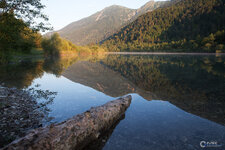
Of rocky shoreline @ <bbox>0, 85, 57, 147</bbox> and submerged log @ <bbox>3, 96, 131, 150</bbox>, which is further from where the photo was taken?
rocky shoreline @ <bbox>0, 85, 57, 147</bbox>

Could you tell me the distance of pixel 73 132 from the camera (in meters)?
4.75

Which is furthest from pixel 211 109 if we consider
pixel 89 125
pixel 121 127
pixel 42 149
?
pixel 42 149

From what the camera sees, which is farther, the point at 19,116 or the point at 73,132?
the point at 19,116

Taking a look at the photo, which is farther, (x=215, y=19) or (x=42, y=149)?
(x=215, y=19)

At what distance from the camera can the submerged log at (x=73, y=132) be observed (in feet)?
12.5

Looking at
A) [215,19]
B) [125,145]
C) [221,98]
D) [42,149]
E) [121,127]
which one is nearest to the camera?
[42,149]

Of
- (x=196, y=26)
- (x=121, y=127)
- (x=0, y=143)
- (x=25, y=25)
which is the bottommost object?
(x=121, y=127)

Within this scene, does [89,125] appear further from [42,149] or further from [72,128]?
[42,149]

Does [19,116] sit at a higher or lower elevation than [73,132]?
lower

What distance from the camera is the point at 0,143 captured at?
197 inches

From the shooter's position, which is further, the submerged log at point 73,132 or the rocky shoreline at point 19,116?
the rocky shoreline at point 19,116

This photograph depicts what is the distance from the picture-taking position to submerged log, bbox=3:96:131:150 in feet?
12.5

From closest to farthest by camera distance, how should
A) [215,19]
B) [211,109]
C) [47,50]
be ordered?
[211,109]
[47,50]
[215,19]

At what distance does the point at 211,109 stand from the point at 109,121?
6.36 m
